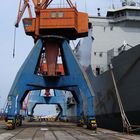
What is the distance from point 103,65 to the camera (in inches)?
1068

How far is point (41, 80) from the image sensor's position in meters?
26.8

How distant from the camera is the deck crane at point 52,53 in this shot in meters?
24.7

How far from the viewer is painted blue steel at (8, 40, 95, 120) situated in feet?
79.7

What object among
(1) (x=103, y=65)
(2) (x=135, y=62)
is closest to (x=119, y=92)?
(2) (x=135, y=62)

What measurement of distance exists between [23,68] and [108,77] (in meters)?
6.20

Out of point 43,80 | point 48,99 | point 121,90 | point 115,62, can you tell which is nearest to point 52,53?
point 43,80

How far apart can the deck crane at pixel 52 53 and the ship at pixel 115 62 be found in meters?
1.41

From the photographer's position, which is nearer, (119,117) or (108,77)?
(119,117)

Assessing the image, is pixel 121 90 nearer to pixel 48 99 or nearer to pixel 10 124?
pixel 10 124

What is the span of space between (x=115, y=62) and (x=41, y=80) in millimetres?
7111

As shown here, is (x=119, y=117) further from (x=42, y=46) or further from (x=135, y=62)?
(x=42, y=46)

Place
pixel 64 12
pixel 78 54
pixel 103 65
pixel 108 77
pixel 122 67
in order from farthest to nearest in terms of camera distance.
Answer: pixel 78 54
pixel 103 65
pixel 64 12
pixel 108 77
pixel 122 67

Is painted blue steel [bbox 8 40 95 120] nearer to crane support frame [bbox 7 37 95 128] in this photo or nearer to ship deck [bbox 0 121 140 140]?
crane support frame [bbox 7 37 95 128]

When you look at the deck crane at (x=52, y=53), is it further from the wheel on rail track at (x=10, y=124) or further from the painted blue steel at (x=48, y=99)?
the painted blue steel at (x=48, y=99)
